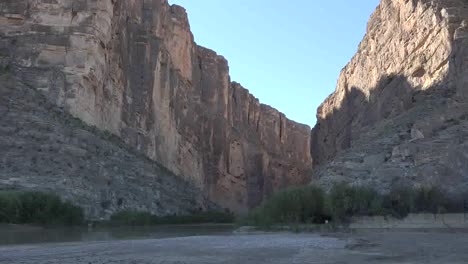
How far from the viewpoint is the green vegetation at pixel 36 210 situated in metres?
39.6

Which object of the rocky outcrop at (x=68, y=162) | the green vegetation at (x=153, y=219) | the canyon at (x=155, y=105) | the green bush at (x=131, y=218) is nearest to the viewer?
the canyon at (x=155, y=105)

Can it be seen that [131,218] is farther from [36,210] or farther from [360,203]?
[360,203]

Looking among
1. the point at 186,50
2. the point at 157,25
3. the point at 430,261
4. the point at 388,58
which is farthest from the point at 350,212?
the point at 186,50

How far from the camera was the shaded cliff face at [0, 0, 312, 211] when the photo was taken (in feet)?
204

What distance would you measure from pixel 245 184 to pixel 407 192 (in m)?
87.8

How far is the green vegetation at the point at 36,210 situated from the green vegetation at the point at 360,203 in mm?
14019

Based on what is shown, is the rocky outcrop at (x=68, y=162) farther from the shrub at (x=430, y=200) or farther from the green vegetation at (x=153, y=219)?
the shrub at (x=430, y=200)

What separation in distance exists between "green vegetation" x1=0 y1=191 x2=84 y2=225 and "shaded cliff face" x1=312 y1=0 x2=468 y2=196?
764 inches

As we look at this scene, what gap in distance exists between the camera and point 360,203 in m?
39.0

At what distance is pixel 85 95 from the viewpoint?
62.8 metres

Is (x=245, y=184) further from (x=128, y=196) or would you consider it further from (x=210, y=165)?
(x=128, y=196)

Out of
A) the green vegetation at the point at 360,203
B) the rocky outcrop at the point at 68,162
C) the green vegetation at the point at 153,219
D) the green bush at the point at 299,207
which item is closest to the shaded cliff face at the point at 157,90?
the rocky outcrop at the point at 68,162

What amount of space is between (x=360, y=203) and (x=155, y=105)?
51.4m

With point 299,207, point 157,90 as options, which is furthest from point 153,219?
point 157,90
